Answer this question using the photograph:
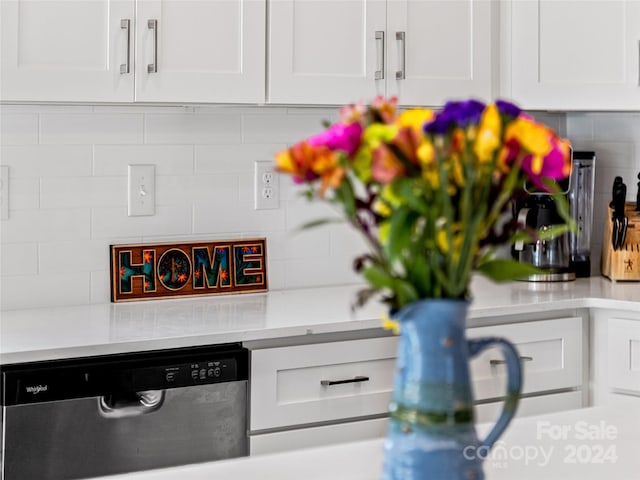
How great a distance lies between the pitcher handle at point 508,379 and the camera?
1069mm

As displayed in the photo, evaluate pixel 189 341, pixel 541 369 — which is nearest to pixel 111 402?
pixel 189 341

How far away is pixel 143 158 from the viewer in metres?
2.88

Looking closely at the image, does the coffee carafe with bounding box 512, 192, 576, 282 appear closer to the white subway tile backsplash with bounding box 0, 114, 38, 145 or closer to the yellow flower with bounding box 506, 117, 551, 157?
the white subway tile backsplash with bounding box 0, 114, 38, 145

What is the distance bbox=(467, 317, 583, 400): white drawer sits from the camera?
2.71 meters

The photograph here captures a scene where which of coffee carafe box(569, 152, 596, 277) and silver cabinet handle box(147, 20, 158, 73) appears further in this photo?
coffee carafe box(569, 152, 596, 277)

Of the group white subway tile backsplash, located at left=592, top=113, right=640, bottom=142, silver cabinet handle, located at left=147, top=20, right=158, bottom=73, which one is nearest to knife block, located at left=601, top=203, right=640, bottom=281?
white subway tile backsplash, located at left=592, top=113, right=640, bottom=142

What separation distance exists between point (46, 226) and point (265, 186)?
691 millimetres

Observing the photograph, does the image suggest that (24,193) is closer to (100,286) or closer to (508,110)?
(100,286)

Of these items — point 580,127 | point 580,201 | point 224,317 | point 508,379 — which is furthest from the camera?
point 580,127

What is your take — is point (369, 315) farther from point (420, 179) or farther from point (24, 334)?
point (420, 179)

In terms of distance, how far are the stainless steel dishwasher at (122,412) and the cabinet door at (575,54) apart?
1.37 metres

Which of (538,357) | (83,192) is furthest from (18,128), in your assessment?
(538,357)

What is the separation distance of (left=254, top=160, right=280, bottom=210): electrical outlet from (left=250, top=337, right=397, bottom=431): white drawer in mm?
714

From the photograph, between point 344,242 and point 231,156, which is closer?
point 231,156
